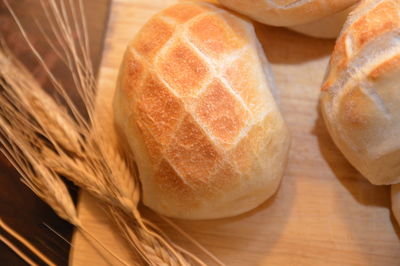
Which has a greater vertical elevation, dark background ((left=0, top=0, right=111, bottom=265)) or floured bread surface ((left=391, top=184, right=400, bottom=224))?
dark background ((left=0, top=0, right=111, bottom=265))

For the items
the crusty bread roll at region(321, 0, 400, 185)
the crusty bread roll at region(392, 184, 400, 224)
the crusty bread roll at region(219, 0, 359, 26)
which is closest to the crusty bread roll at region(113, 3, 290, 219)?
the crusty bread roll at region(219, 0, 359, 26)

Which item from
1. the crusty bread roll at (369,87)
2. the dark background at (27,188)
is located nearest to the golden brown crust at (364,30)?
the crusty bread roll at (369,87)

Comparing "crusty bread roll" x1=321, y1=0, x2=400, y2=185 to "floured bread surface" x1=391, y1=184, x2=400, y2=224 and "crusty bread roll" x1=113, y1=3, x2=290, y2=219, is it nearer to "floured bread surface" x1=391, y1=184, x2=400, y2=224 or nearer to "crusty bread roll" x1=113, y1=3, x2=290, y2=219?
"floured bread surface" x1=391, y1=184, x2=400, y2=224

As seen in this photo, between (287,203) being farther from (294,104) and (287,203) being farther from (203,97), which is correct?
(203,97)

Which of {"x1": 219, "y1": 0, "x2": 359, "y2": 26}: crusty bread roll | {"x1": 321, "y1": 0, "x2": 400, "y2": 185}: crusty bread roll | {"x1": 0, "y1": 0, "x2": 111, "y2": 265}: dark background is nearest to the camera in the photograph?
{"x1": 321, "y1": 0, "x2": 400, "y2": 185}: crusty bread roll

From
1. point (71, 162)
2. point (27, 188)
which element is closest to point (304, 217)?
point (71, 162)

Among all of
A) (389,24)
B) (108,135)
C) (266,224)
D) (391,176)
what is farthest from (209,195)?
(389,24)

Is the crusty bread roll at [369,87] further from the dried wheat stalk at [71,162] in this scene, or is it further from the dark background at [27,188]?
the dark background at [27,188]
